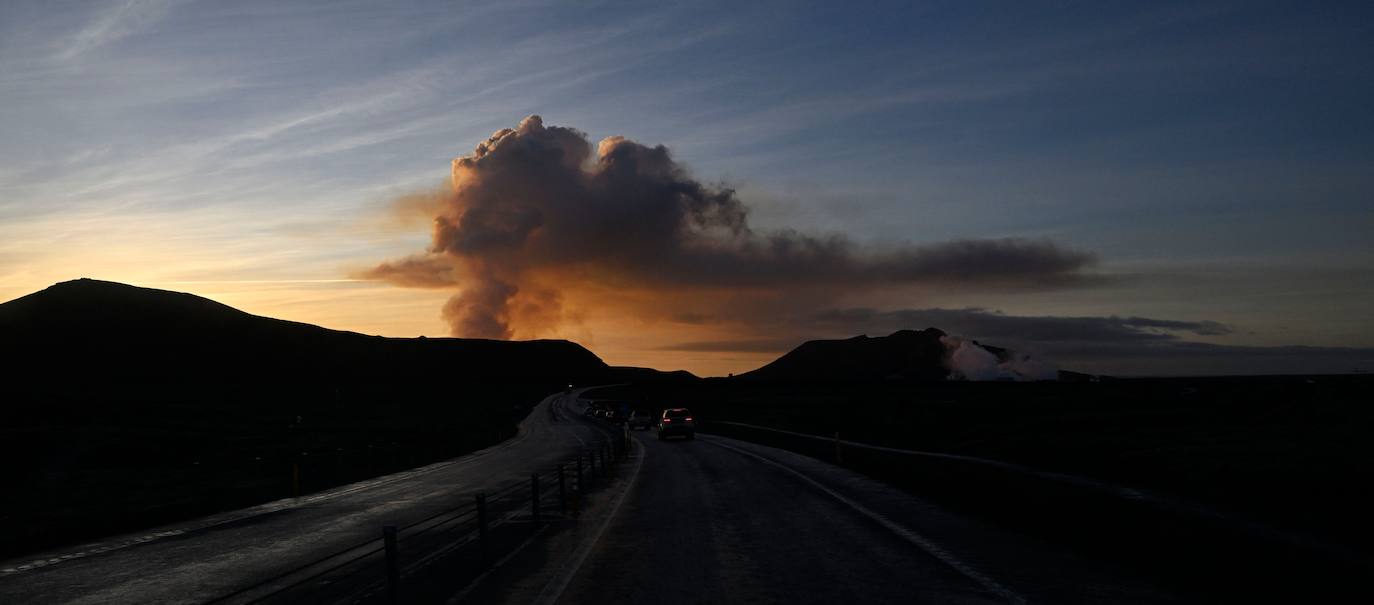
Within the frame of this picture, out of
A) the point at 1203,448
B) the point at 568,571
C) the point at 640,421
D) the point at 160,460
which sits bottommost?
the point at 1203,448

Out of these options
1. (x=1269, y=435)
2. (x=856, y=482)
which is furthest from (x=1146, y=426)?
(x=856, y=482)

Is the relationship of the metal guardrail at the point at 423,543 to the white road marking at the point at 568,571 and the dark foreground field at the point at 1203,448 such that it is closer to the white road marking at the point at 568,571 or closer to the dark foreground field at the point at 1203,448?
the white road marking at the point at 568,571

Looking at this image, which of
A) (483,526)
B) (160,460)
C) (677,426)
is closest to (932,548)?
(483,526)

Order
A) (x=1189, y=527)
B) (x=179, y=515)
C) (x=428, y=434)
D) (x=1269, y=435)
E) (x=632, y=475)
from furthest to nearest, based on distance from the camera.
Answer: (x=428, y=434), (x=1269, y=435), (x=632, y=475), (x=179, y=515), (x=1189, y=527)

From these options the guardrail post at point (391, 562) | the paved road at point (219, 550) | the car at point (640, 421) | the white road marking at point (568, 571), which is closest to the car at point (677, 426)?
the car at point (640, 421)

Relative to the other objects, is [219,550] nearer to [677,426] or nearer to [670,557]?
[670,557]

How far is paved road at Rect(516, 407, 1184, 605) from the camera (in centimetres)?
1127

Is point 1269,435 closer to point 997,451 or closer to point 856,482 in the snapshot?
A: point 997,451

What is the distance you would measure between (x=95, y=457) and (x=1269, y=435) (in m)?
61.7

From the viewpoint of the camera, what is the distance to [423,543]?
17.0 metres

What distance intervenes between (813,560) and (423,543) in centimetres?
687

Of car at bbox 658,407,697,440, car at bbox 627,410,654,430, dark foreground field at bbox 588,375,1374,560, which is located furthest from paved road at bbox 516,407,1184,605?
car at bbox 627,410,654,430

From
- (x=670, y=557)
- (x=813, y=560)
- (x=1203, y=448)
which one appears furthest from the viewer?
(x=1203, y=448)

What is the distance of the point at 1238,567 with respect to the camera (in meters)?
11.0
